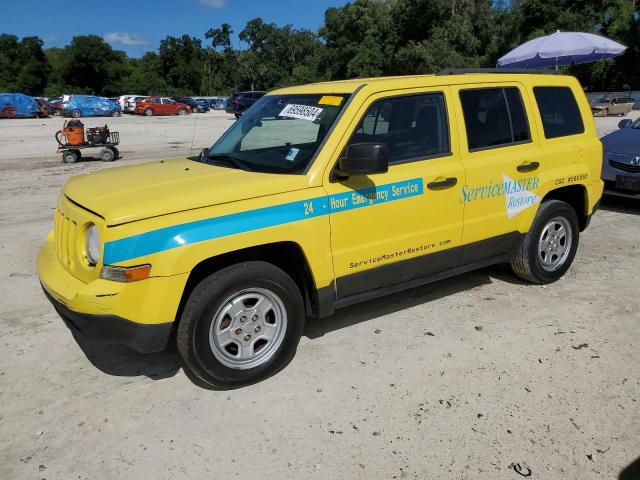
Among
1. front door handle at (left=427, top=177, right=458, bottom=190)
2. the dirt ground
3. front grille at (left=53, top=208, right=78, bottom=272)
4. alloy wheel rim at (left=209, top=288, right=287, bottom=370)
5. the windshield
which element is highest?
the windshield

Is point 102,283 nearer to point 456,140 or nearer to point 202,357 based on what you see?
point 202,357

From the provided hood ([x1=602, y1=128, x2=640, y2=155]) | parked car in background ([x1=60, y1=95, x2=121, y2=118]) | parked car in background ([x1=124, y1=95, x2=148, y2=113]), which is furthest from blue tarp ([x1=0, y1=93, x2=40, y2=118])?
hood ([x1=602, y1=128, x2=640, y2=155])

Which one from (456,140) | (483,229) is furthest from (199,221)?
(483,229)

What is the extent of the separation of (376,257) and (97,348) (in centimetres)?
217

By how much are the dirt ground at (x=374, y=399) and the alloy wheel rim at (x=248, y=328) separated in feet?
0.70

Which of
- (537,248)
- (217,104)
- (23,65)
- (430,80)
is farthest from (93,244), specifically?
(23,65)

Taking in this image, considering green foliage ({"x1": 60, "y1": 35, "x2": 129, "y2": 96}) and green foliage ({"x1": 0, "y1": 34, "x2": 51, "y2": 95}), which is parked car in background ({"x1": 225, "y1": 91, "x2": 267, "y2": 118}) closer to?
green foliage ({"x1": 60, "y1": 35, "x2": 129, "y2": 96})

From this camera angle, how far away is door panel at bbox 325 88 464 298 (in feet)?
12.1

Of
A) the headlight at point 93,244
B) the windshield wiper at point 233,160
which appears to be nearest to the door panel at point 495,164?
the windshield wiper at point 233,160

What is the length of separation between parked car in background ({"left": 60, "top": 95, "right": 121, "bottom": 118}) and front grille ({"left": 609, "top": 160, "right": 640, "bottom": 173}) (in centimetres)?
4061

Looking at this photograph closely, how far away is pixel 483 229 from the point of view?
444 centimetres

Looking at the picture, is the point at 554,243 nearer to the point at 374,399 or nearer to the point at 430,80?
the point at 430,80

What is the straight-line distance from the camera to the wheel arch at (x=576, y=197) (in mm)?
5070

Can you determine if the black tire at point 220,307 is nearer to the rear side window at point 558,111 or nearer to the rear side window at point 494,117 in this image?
the rear side window at point 494,117
